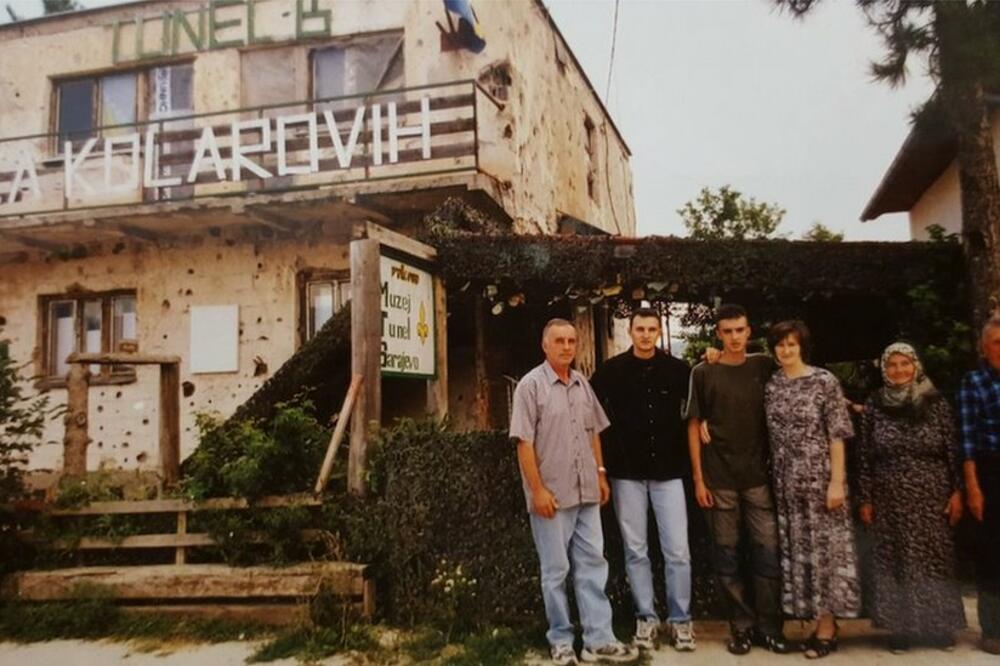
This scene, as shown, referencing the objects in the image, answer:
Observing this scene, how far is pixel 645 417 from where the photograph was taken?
4.64 metres

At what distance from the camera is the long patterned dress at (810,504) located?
14.2 ft

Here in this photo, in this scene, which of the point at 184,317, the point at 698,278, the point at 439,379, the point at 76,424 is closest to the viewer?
the point at 439,379

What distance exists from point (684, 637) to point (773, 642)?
20.9 inches

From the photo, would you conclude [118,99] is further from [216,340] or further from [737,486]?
[737,486]

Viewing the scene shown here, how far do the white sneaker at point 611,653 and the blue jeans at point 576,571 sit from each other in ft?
0.09

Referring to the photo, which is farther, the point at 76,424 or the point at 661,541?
the point at 76,424

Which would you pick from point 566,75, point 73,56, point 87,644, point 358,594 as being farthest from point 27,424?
point 566,75

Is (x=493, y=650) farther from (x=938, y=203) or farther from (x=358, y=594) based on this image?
(x=938, y=203)

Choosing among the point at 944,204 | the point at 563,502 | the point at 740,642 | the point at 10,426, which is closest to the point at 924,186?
the point at 944,204

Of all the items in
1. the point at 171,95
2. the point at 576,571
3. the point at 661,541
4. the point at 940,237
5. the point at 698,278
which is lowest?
the point at 576,571

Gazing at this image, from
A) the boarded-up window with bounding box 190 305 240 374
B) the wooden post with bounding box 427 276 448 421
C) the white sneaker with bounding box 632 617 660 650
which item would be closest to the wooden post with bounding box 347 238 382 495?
the wooden post with bounding box 427 276 448 421

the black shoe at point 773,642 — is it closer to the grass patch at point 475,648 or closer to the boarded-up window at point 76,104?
the grass patch at point 475,648

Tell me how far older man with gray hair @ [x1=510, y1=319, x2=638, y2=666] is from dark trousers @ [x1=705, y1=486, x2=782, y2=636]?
72 cm

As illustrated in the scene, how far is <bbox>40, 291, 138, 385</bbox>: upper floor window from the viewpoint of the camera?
36.6 ft
